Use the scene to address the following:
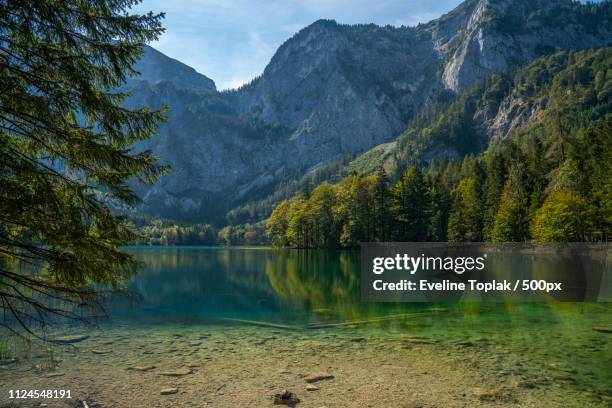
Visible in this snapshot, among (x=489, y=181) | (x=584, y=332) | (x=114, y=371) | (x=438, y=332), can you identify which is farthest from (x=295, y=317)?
(x=489, y=181)

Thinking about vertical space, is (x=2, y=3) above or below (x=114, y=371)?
above

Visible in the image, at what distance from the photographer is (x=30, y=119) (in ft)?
28.8

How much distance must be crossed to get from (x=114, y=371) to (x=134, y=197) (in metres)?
7.04

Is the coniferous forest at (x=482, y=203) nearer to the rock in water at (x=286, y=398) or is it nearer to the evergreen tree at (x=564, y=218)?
the evergreen tree at (x=564, y=218)

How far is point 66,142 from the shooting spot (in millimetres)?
8992

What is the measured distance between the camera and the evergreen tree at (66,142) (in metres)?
8.02

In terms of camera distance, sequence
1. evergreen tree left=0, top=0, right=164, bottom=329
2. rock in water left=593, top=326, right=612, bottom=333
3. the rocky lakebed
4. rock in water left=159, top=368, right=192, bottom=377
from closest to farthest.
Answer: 1. evergreen tree left=0, top=0, right=164, bottom=329
2. the rocky lakebed
3. rock in water left=159, top=368, right=192, bottom=377
4. rock in water left=593, top=326, right=612, bottom=333

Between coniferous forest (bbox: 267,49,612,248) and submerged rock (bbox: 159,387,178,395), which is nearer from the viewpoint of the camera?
submerged rock (bbox: 159,387,178,395)

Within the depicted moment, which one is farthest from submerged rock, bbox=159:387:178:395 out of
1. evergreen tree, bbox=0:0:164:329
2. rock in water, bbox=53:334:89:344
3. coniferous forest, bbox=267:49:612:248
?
coniferous forest, bbox=267:49:612:248

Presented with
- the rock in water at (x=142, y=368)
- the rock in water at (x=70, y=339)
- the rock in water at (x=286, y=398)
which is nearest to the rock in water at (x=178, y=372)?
the rock in water at (x=142, y=368)

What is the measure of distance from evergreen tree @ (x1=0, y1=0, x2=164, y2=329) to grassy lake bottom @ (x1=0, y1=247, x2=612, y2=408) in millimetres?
1993

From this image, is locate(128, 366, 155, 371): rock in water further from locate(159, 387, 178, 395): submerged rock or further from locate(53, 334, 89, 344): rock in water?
locate(53, 334, 89, 344): rock in water

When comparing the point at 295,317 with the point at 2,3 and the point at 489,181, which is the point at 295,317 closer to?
the point at 2,3

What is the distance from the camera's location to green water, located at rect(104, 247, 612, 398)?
14164 mm
